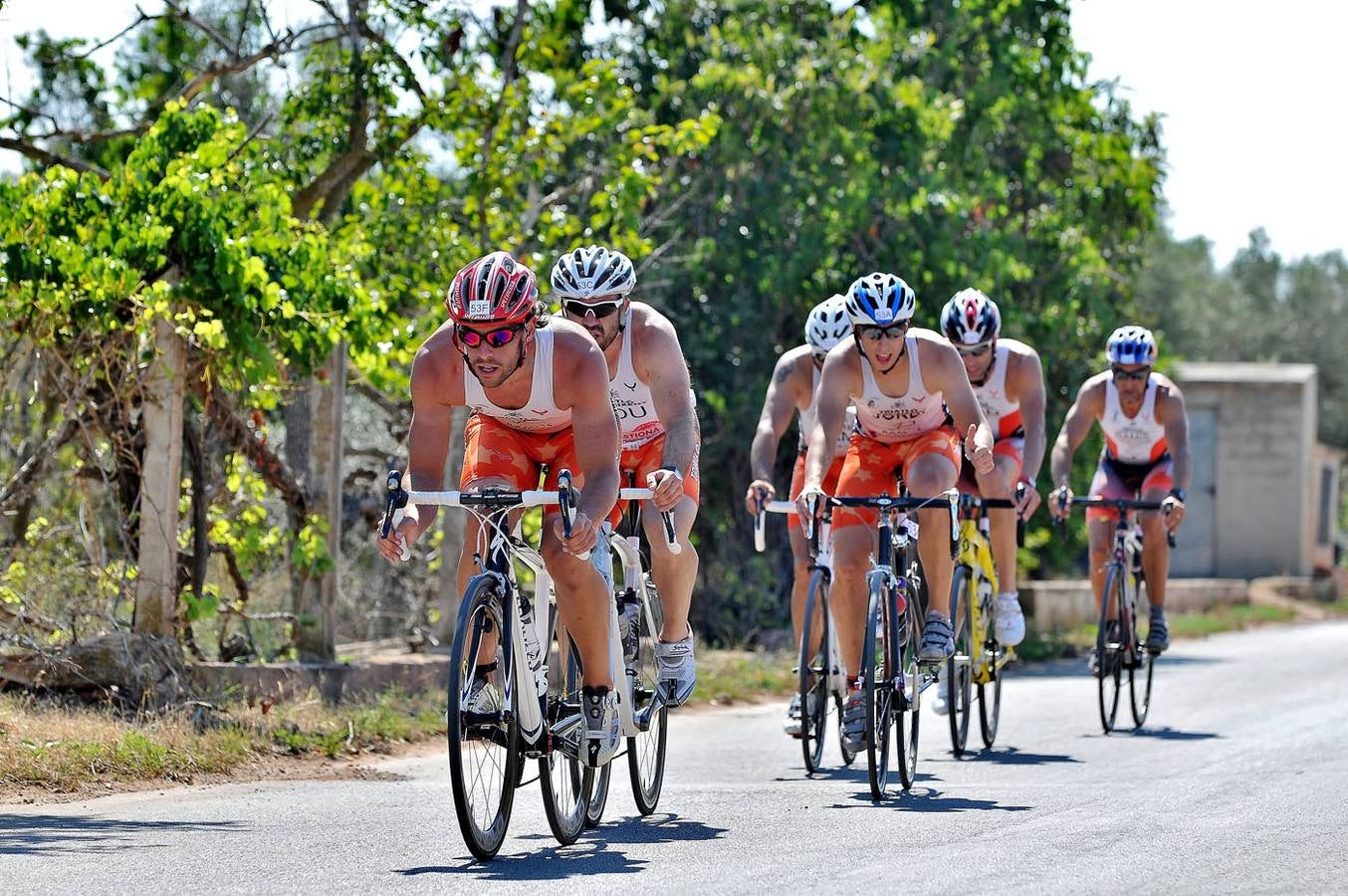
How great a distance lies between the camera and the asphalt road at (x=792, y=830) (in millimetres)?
6215

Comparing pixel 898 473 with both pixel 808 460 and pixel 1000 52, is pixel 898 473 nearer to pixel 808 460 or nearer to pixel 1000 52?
pixel 808 460

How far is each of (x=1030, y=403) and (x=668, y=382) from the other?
3669mm

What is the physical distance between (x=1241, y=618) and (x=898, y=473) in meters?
16.7

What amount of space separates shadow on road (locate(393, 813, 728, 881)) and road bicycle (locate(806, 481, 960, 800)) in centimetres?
97

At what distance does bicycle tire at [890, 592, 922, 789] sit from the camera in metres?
8.58

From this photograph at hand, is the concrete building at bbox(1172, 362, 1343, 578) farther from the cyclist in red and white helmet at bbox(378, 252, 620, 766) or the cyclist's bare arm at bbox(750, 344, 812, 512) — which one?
the cyclist in red and white helmet at bbox(378, 252, 620, 766)

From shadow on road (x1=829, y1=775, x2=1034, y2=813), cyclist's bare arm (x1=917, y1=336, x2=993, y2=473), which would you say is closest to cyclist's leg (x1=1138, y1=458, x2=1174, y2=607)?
cyclist's bare arm (x1=917, y1=336, x2=993, y2=473)

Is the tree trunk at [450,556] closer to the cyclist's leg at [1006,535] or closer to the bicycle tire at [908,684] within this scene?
the cyclist's leg at [1006,535]

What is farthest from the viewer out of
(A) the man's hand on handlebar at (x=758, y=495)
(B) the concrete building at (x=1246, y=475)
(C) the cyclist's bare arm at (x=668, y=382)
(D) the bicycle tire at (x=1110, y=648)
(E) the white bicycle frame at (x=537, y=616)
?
(B) the concrete building at (x=1246, y=475)

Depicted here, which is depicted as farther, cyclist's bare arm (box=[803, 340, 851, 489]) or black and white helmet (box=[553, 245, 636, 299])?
cyclist's bare arm (box=[803, 340, 851, 489])

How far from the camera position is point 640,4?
1958 cm

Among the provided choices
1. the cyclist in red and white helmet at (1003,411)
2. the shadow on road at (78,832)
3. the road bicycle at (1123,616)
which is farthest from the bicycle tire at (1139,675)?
the shadow on road at (78,832)

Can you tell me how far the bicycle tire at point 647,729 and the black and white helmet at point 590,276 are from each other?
3.94 feet

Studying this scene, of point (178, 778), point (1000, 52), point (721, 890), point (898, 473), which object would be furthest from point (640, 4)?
point (721, 890)
